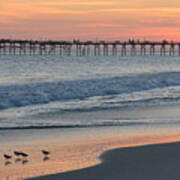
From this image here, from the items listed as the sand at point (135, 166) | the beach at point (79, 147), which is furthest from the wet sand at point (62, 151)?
the sand at point (135, 166)

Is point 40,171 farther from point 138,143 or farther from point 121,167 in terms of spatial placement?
point 138,143

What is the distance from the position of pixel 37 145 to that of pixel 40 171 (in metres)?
2.38

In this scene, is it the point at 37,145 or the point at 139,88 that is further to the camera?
the point at 139,88

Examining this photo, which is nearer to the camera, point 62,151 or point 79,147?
point 62,151

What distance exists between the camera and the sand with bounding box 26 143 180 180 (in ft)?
30.1

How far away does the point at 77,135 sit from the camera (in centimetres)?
1346

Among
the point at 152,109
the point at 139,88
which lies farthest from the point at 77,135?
the point at 139,88

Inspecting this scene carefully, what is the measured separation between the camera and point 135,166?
32.4ft

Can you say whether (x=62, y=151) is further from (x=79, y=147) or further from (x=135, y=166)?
(x=135, y=166)

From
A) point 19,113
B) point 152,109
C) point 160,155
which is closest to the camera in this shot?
point 160,155

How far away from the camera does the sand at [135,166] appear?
361 inches

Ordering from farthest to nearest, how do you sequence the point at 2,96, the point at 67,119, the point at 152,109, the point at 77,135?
1. the point at 2,96
2. the point at 152,109
3. the point at 67,119
4. the point at 77,135

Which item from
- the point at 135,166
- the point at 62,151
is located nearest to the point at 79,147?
the point at 62,151

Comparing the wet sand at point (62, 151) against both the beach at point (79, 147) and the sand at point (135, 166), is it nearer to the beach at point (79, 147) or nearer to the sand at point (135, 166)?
the beach at point (79, 147)
